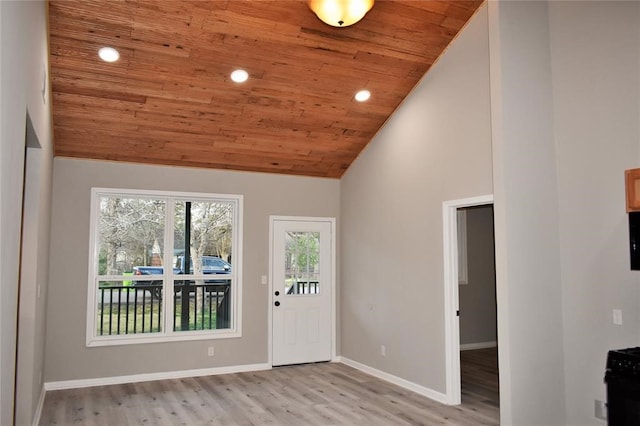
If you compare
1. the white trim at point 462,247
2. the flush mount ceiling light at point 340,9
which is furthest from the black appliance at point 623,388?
the white trim at point 462,247

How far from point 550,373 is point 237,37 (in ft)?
12.4

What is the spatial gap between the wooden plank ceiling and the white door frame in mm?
1511

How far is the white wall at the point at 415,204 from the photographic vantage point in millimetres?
4562

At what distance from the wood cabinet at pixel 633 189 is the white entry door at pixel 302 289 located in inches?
159

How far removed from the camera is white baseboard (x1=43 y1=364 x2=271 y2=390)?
530 cm

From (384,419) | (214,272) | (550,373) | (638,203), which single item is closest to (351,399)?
(384,419)

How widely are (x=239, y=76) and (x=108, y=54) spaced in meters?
1.14

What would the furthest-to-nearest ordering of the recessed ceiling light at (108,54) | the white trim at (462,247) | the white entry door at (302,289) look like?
the white trim at (462,247), the white entry door at (302,289), the recessed ceiling light at (108,54)

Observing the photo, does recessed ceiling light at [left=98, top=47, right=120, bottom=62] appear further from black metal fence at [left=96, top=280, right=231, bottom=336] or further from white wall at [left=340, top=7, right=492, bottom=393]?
white wall at [left=340, top=7, right=492, bottom=393]

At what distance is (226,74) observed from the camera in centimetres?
461

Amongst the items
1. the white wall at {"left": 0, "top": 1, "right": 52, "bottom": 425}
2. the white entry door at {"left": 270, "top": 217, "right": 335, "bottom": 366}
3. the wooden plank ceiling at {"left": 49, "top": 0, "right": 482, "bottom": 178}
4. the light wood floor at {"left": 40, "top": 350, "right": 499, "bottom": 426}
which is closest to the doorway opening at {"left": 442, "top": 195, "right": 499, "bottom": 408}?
the light wood floor at {"left": 40, "top": 350, "right": 499, "bottom": 426}

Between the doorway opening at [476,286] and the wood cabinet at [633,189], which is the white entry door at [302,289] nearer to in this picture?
the doorway opening at [476,286]

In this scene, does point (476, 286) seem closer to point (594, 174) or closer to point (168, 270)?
point (594, 174)

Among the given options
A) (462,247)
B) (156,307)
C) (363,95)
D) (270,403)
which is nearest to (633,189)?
(363,95)
